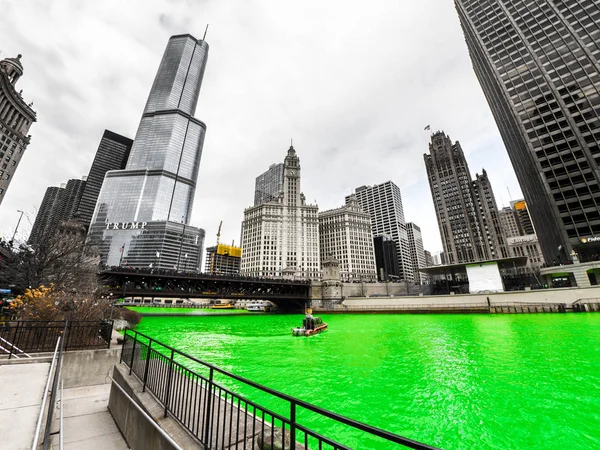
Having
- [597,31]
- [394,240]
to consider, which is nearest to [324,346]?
[597,31]

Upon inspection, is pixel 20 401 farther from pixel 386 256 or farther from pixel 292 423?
pixel 386 256

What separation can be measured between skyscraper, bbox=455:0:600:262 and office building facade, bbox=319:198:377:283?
78.2 meters

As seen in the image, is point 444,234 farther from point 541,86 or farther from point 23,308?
point 23,308

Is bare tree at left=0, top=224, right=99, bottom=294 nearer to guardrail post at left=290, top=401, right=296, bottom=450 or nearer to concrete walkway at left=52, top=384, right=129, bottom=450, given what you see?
concrete walkway at left=52, top=384, right=129, bottom=450

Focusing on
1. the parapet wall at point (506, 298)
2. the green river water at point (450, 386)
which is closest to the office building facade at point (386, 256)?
the parapet wall at point (506, 298)

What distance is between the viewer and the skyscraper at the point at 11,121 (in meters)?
75.4

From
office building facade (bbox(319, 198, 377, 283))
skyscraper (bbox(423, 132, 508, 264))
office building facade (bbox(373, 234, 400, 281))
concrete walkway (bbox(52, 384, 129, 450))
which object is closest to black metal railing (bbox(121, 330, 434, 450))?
concrete walkway (bbox(52, 384, 129, 450))

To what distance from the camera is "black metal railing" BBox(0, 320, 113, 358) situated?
1077cm

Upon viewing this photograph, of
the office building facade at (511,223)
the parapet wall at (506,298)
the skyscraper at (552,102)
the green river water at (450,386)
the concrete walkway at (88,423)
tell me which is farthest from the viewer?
the office building facade at (511,223)

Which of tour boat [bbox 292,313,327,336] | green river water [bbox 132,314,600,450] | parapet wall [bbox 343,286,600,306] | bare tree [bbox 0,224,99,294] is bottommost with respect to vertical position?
green river water [bbox 132,314,600,450]

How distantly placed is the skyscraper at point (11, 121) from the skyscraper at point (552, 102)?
488 feet

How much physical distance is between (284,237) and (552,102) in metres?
112

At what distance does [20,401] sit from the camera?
5945mm

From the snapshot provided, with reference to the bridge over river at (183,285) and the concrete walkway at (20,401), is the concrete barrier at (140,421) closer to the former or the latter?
the concrete walkway at (20,401)
